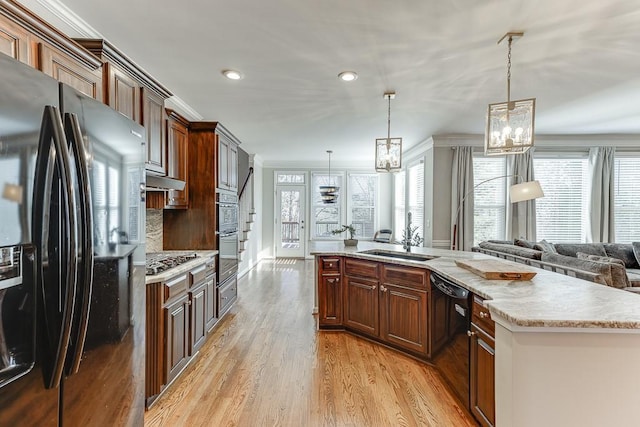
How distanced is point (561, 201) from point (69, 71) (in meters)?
6.94

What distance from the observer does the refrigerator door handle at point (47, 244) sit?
0.96m

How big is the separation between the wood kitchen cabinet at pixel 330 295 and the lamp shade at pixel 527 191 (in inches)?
108

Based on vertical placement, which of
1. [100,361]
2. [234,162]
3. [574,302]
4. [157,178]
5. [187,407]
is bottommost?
[187,407]

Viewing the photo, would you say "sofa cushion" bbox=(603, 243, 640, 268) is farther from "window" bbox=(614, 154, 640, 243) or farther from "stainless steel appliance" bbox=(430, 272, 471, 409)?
"stainless steel appliance" bbox=(430, 272, 471, 409)

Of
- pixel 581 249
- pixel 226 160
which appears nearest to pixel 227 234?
pixel 226 160

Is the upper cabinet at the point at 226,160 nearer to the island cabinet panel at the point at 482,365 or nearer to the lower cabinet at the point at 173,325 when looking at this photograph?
the lower cabinet at the point at 173,325

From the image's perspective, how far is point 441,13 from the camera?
1.98 meters

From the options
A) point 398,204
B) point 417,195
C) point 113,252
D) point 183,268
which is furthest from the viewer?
point 398,204

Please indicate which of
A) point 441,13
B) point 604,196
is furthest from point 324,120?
point 604,196

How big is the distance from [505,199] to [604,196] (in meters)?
1.61

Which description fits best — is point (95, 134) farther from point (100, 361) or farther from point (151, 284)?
point (151, 284)

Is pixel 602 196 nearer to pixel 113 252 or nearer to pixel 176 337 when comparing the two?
pixel 176 337

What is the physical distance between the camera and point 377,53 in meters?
2.50

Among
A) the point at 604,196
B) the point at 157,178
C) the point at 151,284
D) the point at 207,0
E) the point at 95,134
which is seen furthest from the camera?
the point at 604,196
